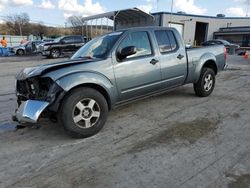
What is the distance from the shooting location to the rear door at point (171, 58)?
4720 mm

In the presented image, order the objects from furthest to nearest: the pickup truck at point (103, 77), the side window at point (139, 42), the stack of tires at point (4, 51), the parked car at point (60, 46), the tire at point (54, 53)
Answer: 1. the stack of tires at point (4, 51)
2. the tire at point (54, 53)
3. the parked car at point (60, 46)
4. the side window at point (139, 42)
5. the pickup truck at point (103, 77)

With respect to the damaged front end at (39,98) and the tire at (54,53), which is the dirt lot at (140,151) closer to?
the damaged front end at (39,98)

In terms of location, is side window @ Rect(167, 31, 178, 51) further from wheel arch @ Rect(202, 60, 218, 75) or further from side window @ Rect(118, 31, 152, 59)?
wheel arch @ Rect(202, 60, 218, 75)

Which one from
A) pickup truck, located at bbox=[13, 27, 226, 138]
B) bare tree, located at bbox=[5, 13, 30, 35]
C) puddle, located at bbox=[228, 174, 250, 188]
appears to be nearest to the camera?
puddle, located at bbox=[228, 174, 250, 188]

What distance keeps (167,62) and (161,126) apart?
1477 millimetres

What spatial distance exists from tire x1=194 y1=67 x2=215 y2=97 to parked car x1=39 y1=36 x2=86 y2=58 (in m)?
16.2

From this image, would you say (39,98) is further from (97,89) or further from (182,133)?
(182,133)

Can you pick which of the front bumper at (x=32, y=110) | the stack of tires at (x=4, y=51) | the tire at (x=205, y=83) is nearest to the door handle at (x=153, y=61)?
the tire at (x=205, y=83)

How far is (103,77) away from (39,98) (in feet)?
3.57

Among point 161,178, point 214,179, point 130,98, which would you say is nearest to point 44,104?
point 130,98

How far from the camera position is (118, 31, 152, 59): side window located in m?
4.19

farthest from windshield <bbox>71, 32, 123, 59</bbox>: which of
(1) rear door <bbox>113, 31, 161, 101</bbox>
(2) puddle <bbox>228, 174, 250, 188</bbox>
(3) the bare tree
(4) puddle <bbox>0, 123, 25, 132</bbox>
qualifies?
(3) the bare tree

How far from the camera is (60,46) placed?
20250 millimetres

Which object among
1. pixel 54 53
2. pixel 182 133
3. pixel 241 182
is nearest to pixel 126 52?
pixel 182 133
